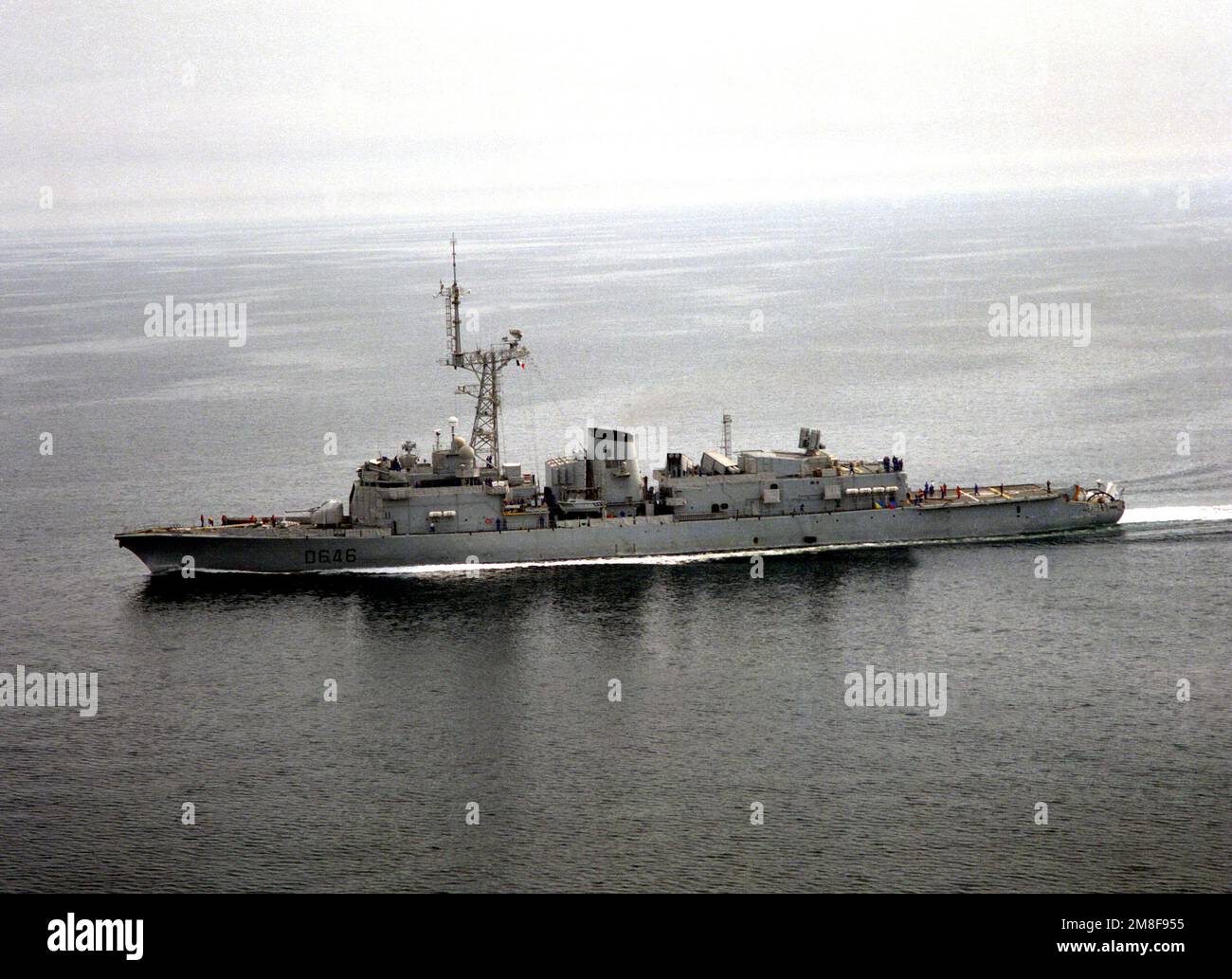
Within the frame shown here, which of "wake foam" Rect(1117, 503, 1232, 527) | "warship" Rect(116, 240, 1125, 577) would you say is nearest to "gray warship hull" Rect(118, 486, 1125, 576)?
"warship" Rect(116, 240, 1125, 577)

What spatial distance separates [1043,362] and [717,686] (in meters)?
67.3

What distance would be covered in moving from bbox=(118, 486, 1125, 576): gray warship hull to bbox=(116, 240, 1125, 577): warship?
49 millimetres

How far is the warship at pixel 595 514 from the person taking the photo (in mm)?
60062

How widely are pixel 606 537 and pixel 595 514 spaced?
1.31 metres

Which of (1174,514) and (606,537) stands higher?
(1174,514)

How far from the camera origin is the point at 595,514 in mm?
61438

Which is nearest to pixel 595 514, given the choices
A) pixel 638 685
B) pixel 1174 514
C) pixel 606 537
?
pixel 606 537

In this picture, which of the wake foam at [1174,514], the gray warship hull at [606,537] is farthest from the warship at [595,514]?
the wake foam at [1174,514]

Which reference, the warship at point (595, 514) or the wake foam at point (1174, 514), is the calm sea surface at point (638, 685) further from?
the warship at point (595, 514)

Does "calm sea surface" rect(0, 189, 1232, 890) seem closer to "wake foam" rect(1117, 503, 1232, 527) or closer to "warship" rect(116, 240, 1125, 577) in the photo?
"wake foam" rect(1117, 503, 1232, 527)

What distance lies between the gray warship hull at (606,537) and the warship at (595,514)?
5 centimetres

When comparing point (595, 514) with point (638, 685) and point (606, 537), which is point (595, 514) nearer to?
point (606, 537)
